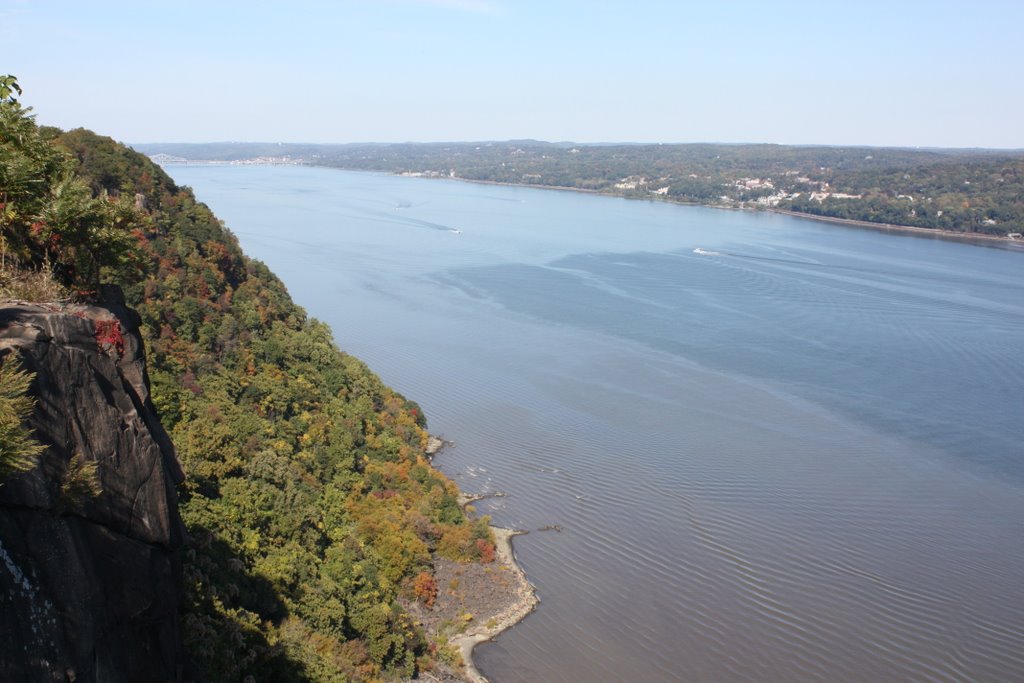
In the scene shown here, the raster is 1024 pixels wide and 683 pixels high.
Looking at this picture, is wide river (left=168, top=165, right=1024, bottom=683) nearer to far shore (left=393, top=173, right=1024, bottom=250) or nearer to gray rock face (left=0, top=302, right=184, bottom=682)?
gray rock face (left=0, top=302, right=184, bottom=682)

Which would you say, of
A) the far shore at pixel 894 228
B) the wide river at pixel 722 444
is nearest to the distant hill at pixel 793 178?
the far shore at pixel 894 228

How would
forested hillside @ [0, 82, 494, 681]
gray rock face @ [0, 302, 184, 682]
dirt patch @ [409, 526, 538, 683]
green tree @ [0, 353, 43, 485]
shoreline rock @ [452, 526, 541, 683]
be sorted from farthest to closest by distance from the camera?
dirt patch @ [409, 526, 538, 683] < shoreline rock @ [452, 526, 541, 683] < forested hillside @ [0, 82, 494, 681] < gray rock face @ [0, 302, 184, 682] < green tree @ [0, 353, 43, 485]

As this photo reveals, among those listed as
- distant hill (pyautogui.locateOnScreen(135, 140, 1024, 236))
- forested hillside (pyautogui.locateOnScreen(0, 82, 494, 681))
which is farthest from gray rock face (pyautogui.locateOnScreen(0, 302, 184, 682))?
distant hill (pyautogui.locateOnScreen(135, 140, 1024, 236))

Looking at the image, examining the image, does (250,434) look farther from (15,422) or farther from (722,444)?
(722,444)

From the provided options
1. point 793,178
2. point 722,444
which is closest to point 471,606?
point 722,444

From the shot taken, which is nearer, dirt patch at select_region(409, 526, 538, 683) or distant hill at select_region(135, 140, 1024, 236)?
dirt patch at select_region(409, 526, 538, 683)

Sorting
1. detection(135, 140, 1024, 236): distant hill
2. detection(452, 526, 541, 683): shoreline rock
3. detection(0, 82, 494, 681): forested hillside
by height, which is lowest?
detection(452, 526, 541, 683): shoreline rock

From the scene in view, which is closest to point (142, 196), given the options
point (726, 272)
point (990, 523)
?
point (990, 523)

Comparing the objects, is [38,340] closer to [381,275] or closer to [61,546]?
[61,546]
